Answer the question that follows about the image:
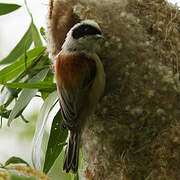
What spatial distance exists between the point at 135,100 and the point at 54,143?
506 millimetres

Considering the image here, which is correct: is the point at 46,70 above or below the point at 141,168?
above

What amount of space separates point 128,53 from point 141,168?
544 millimetres

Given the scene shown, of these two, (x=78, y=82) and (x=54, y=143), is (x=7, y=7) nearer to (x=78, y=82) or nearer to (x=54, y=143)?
(x=78, y=82)

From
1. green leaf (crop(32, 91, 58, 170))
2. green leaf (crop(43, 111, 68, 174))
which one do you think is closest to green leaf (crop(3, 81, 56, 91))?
green leaf (crop(32, 91, 58, 170))

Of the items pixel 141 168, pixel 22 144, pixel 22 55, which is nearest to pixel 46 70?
pixel 22 55

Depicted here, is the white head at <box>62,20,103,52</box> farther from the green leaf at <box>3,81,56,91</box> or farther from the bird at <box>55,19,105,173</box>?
the green leaf at <box>3,81,56,91</box>

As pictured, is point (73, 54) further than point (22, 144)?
No

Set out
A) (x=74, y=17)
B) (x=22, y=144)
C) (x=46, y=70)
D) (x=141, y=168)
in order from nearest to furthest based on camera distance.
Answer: (x=141, y=168), (x=74, y=17), (x=46, y=70), (x=22, y=144)

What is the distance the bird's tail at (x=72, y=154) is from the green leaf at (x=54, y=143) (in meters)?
0.12

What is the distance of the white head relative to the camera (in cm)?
186

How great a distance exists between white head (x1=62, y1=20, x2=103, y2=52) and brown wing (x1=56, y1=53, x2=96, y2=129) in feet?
0.28

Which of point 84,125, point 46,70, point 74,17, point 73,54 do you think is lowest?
point 84,125

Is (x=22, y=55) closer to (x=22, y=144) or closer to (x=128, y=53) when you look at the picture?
(x=128, y=53)

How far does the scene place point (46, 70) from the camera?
221cm
